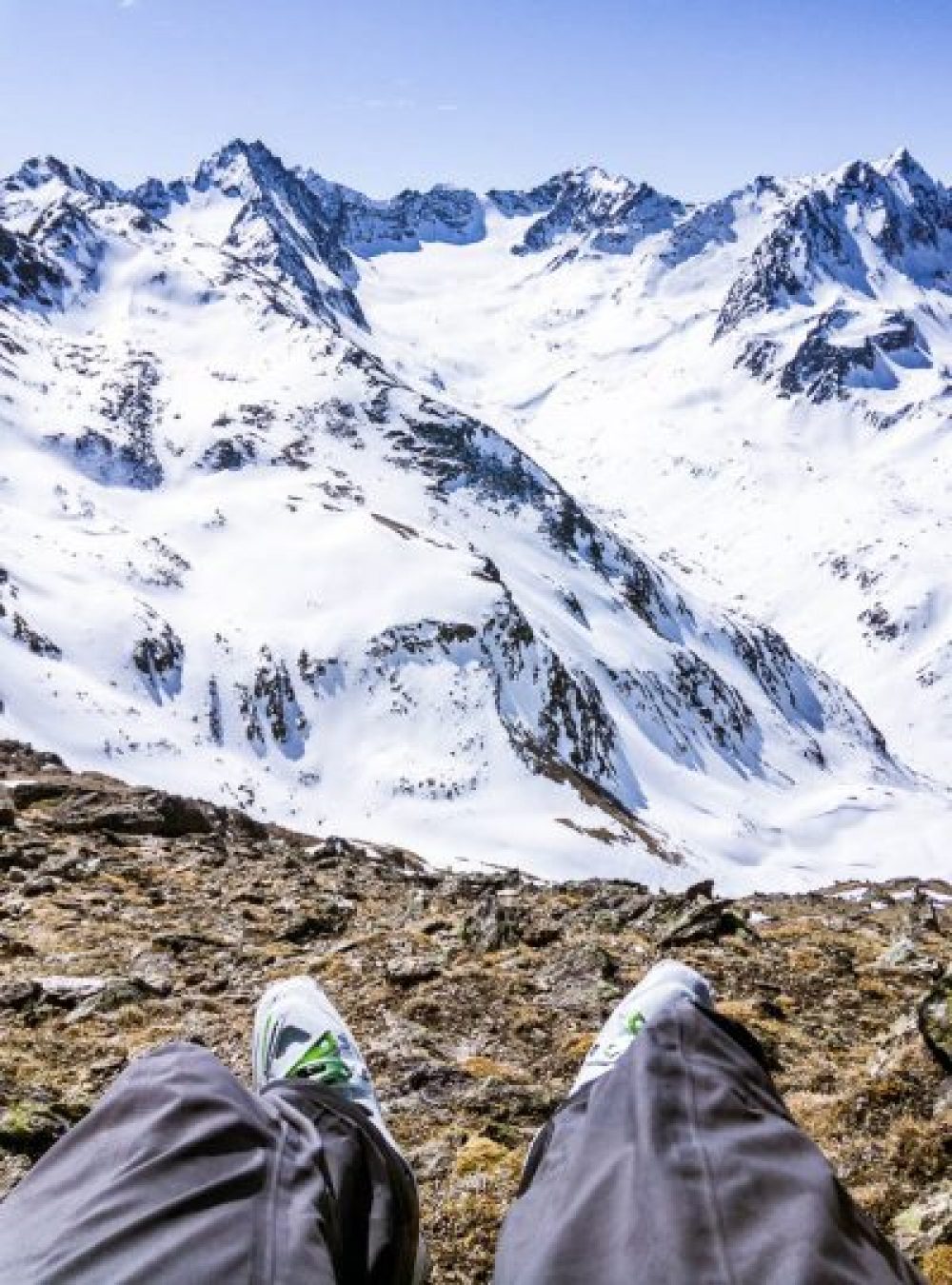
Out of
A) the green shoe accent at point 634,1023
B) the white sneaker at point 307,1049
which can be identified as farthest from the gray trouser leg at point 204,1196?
the green shoe accent at point 634,1023

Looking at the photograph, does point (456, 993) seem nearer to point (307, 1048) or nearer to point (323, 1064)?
point (307, 1048)

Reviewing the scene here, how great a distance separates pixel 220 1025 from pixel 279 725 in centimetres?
13264

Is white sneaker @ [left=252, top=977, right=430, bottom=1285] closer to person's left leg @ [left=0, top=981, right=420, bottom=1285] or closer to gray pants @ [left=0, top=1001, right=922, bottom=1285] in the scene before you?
person's left leg @ [left=0, top=981, right=420, bottom=1285]

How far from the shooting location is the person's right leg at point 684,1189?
3.23 m

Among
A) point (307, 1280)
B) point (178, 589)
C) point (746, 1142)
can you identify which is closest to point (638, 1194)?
point (746, 1142)

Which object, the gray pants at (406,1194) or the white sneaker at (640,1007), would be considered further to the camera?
the white sneaker at (640,1007)

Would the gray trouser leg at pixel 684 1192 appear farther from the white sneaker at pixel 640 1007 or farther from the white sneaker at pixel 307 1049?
the white sneaker at pixel 307 1049

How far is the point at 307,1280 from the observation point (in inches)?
130

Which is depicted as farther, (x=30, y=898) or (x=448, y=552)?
(x=448, y=552)

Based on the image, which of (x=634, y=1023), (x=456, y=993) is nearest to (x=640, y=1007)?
(x=634, y=1023)

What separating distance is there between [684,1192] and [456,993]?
21.0 feet

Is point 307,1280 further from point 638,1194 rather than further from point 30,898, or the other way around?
point 30,898

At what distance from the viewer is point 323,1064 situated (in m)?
5.54

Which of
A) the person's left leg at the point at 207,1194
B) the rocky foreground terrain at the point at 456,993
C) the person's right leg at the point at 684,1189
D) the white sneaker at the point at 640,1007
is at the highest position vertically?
the person's left leg at the point at 207,1194
